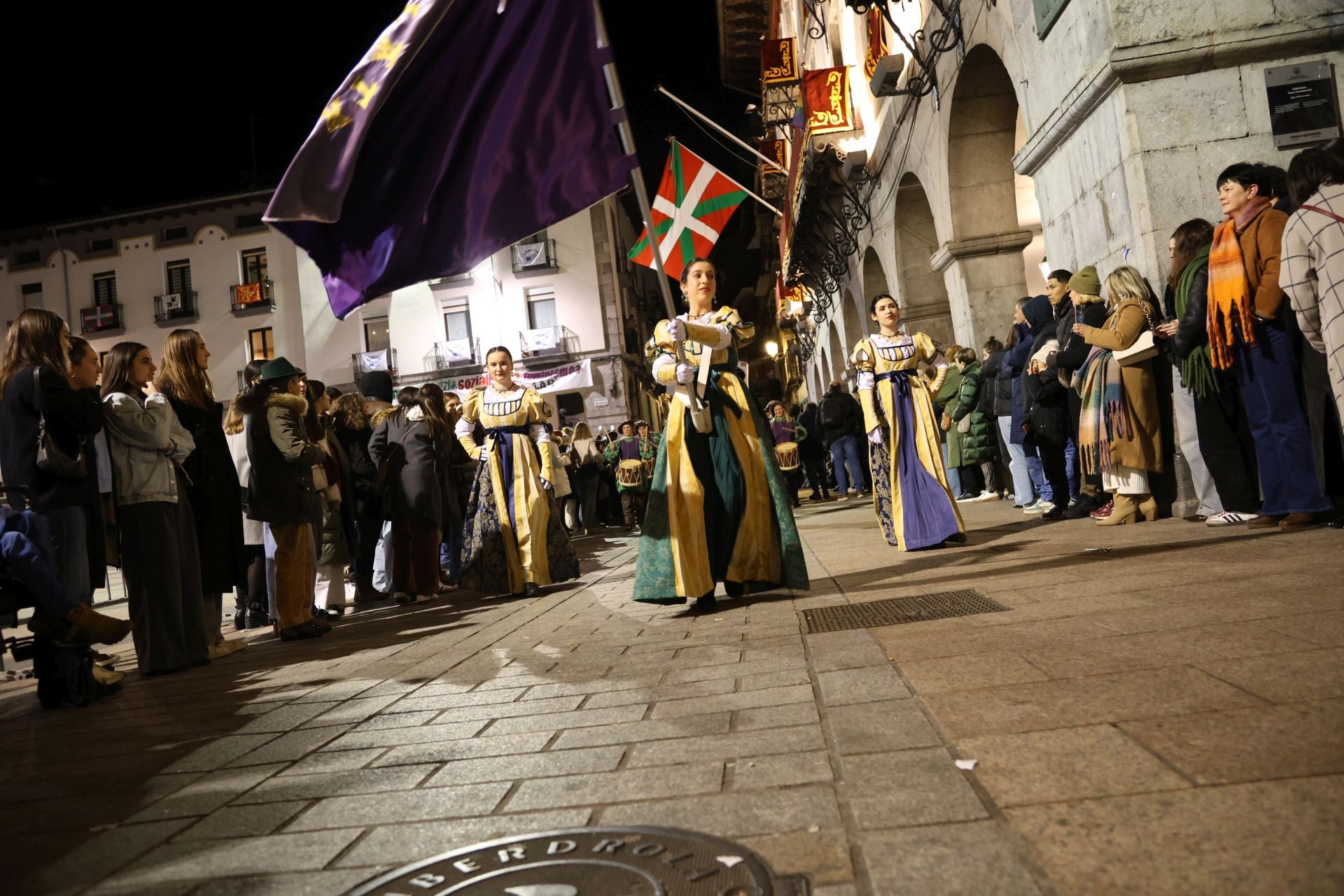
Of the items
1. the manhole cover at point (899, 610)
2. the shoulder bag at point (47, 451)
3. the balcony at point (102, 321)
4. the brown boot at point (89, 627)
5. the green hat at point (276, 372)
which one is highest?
the balcony at point (102, 321)

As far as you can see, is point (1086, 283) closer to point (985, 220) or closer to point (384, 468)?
point (985, 220)

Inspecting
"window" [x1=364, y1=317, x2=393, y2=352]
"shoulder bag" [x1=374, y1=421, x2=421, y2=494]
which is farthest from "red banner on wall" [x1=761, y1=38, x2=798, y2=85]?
"window" [x1=364, y1=317, x2=393, y2=352]

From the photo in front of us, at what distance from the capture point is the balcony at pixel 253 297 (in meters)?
41.8

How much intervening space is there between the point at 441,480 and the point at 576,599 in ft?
9.08

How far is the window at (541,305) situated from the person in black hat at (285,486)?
3459 centimetres

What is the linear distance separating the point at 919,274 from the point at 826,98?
11.7 ft

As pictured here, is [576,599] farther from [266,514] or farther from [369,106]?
[369,106]

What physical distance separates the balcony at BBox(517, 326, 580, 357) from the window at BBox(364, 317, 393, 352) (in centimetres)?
609

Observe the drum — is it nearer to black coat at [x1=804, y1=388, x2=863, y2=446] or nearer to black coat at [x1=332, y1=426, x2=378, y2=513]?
black coat at [x1=804, y1=388, x2=863, y2=446]

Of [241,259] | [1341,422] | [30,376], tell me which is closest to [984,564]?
[1341,422]

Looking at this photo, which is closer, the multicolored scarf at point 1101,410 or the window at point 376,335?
the multicolored scarf at point 1101,410

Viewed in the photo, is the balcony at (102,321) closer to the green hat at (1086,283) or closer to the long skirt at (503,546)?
the long skirt at (503,546)

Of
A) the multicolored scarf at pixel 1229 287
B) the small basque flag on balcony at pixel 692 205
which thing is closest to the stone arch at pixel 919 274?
the small basque flag on balcony at pixel 692 205

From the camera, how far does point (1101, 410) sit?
279 inches
